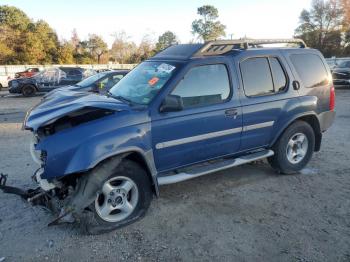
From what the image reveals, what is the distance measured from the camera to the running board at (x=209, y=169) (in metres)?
4.09

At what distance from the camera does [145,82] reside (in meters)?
4.49

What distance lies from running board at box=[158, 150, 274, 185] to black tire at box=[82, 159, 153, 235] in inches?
8.6

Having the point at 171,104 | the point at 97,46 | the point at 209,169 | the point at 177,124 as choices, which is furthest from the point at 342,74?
the point at 97,46

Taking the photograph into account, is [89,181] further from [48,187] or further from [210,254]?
[210,254]

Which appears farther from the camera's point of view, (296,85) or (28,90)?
(28,90)

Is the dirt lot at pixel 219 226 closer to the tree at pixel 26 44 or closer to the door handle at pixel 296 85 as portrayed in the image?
the door handle at pixel 296 85

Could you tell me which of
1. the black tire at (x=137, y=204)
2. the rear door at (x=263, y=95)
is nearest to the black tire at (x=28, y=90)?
the rear door at (x=263, y=95)

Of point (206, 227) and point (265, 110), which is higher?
point (265, 110)

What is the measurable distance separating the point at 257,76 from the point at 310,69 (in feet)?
3.94

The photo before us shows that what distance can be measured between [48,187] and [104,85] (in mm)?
8041

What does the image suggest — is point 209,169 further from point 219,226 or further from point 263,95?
point 263,95

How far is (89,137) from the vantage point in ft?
11.4

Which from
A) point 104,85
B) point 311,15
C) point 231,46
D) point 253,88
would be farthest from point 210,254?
point 311,15

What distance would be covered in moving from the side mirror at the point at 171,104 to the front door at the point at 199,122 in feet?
0.22
